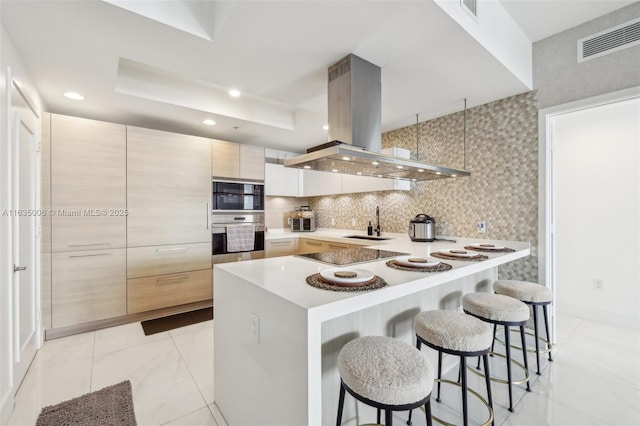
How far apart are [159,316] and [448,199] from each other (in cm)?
363

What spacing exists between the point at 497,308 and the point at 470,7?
189cm

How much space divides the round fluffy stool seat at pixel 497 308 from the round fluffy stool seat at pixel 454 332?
28cm

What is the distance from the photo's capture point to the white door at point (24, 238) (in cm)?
185

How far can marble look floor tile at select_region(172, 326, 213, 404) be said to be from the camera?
6.40 ft

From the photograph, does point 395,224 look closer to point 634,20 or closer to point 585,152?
point 585,152

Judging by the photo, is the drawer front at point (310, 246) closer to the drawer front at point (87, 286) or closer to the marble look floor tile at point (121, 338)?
the marble look floor tile at point (121, 338)

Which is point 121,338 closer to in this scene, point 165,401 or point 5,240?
point 165,401

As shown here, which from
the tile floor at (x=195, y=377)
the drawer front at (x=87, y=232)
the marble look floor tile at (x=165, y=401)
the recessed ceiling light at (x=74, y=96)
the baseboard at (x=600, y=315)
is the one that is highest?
the recessed ceiling light at (x=74, y=96)

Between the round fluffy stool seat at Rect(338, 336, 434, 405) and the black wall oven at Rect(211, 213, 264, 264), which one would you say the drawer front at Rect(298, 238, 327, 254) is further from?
the round fluffy stool seat at Rect(338, 336, 434, 405)

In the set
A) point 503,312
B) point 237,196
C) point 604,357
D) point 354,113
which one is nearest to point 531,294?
point 503,312

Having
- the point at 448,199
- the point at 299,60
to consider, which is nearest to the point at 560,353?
the point at 448,199

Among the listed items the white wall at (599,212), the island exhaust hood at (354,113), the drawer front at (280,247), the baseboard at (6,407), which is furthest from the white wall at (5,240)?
the white wall at (599,212)

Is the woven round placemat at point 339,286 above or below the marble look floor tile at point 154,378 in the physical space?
above

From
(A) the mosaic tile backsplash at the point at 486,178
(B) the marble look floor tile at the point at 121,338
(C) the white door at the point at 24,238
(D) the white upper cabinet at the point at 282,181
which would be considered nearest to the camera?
(C) the white door at the point at 24,238
